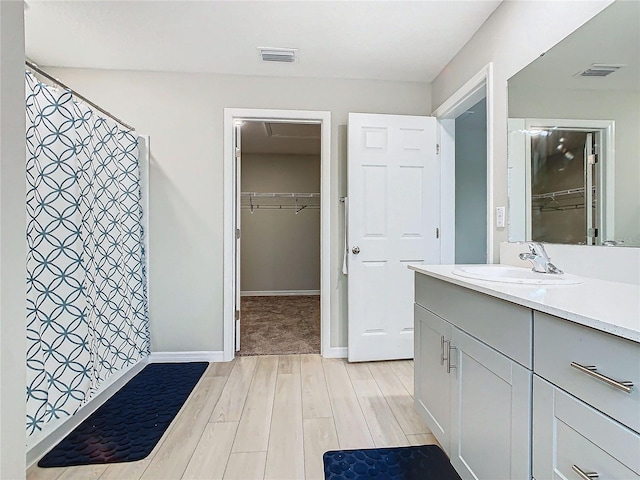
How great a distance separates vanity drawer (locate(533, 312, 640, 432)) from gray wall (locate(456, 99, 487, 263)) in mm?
2658

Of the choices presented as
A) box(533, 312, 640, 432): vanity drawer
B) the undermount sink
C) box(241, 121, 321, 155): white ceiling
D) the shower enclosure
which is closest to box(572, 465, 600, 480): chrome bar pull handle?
box(533, 312, 640, 432): vanity drawer

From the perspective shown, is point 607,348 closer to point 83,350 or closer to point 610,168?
point 610,168

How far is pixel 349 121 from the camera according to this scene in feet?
8.77

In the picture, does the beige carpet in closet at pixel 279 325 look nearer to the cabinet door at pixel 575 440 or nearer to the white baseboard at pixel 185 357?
the white baseboard at pixel 185 357

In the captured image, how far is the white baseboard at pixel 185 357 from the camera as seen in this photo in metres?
2.75

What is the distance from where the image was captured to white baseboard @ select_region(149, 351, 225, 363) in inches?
108

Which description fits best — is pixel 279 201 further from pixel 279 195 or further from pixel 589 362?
pixel 589 362

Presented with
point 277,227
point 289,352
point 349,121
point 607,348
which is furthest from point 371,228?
point 277,227

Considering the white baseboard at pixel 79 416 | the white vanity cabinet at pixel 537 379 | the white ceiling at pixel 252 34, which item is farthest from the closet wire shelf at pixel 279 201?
the white vanity cabinet at pixel 537 379

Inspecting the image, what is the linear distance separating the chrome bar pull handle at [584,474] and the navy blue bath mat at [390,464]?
2.69 ft

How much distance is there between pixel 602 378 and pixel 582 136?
3.66ft

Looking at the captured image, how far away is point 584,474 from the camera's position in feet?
2.44

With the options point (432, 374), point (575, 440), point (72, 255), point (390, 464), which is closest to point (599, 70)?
point (575, 440)

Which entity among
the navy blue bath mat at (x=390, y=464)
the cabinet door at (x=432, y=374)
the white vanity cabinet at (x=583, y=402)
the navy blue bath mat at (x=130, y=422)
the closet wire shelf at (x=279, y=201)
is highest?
the closet wire shelf at (x=279, y=201)
